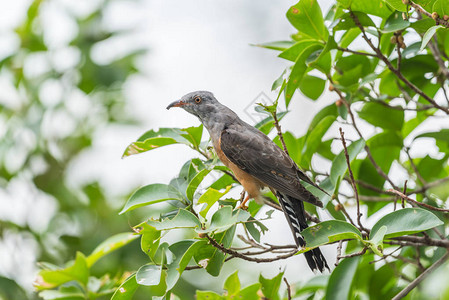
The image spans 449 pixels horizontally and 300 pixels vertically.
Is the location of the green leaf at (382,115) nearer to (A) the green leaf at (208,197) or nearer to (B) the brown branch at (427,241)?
(B) the brown branch at (427,241)

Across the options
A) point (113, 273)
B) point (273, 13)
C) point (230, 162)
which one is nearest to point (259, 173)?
point (230, 162)

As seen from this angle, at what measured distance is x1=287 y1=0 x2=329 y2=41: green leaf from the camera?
8.00ft

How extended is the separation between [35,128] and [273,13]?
835cm

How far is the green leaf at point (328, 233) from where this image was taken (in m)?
1.83

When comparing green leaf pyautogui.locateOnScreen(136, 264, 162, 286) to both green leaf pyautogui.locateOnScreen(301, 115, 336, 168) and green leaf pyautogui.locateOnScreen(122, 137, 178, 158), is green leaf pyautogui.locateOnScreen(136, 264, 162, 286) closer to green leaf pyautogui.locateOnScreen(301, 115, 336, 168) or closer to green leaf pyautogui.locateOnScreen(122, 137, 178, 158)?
green leaf pyautogui.locateOnScreen(122, 137, 178, 158)

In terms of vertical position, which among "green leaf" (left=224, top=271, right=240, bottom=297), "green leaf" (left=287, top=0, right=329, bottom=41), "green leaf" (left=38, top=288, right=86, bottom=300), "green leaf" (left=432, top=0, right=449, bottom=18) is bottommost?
"green leaf" (left=224, top=271, right=240, bottom=297)

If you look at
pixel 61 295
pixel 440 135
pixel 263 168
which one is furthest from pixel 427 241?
pixel 61 295

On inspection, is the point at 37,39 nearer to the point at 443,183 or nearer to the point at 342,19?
the point at 342,19

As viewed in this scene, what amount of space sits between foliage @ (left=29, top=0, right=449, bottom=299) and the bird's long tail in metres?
0.08

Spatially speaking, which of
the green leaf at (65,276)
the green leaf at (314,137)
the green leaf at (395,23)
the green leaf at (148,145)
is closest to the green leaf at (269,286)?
the green leaf at (314,137)

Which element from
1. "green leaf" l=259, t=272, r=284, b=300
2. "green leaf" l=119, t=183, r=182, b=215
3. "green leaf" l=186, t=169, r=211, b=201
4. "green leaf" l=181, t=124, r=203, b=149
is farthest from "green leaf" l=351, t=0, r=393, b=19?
"green leaf" l=259, t=272, r=284, b=300

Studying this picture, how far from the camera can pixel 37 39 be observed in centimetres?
458

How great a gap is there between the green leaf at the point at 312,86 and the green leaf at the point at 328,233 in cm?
102

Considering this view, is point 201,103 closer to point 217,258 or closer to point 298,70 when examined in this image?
point 298,70
